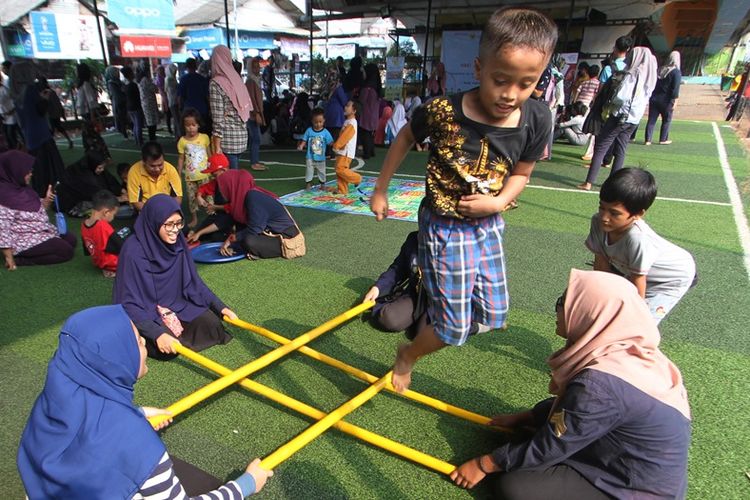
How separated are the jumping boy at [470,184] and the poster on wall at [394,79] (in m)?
12.4

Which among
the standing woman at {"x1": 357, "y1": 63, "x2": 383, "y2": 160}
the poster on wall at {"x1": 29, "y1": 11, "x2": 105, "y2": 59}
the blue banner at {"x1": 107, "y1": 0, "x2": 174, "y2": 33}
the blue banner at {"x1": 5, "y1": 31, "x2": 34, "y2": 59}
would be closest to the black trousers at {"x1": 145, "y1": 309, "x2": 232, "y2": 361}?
the standing woman at {"x1": 357, "y1": 63, "x2": 383, "y2": 160}

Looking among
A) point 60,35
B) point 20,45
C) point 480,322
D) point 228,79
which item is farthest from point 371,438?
point 20,45

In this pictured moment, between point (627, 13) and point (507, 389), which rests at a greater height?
point (627, 13)

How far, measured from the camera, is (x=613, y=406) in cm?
172

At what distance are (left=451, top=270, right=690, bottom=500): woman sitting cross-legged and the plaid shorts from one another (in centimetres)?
34

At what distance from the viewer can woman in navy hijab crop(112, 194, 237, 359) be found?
3.16 m

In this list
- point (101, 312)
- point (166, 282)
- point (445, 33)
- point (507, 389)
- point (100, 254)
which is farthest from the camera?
point (445, 33)

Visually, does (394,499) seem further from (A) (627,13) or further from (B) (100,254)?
(A) (627,13)

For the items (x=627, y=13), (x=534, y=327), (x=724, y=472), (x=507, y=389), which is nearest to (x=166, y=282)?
(x=507, y=389)

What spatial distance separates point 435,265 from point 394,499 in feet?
3.67

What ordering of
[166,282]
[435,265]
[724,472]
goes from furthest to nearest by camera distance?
[166,282] → [724,472] → [435,265]

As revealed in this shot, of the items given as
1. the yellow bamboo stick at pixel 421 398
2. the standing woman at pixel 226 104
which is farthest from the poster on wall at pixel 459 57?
the yellow bamboo stick at pixel 421 398

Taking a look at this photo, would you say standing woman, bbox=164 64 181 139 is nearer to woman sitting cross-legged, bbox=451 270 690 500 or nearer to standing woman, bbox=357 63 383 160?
standing woman, bbox=357 63 383 160

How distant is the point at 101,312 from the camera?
1554 mm
